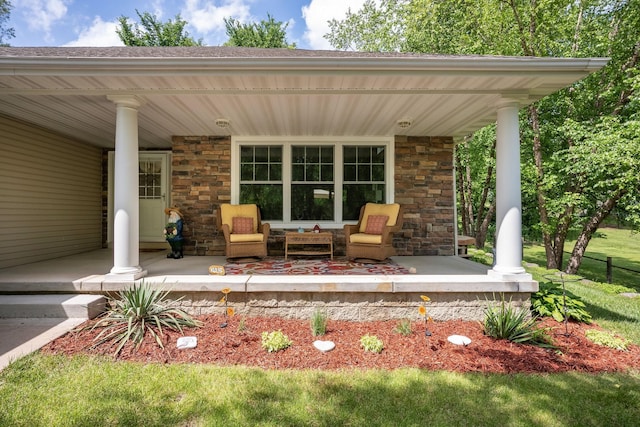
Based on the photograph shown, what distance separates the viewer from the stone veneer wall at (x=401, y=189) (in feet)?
19.9

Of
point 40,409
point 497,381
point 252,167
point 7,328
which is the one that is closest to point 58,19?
point 252,167

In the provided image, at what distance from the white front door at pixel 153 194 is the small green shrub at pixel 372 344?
549 centimetres

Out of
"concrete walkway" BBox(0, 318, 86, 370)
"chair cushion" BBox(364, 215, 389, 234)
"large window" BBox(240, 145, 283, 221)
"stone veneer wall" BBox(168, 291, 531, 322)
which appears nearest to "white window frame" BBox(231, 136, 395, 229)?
"large window" BBox(240, 145, 283, 221)

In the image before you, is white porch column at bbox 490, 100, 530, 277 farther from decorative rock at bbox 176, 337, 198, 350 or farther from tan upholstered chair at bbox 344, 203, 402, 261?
decorative rock at bbox 176, 337, 198, 350

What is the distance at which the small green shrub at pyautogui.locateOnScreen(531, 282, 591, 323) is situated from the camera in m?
3.56

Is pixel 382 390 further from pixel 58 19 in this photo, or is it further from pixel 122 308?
pixel 58 19

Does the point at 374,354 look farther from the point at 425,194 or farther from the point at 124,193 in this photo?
the point at 425,194

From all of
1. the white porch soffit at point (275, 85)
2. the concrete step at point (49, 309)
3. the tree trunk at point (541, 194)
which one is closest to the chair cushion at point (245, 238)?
the white porch soffit at point (275, 85)

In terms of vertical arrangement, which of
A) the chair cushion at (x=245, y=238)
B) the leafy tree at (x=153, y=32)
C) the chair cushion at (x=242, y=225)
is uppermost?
the leafy tree at (x=153, y=32)

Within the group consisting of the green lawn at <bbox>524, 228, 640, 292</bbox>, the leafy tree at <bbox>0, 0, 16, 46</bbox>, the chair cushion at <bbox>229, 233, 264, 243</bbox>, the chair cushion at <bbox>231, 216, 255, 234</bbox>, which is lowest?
the green lawn at <bbox>524, 228, 640, 292</bbox>

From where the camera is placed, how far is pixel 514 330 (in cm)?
311

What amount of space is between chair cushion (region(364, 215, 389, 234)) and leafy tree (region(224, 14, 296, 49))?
1430 cm

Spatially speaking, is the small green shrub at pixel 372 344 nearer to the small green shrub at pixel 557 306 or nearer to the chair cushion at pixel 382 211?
the small green shrub at pixel 557 306

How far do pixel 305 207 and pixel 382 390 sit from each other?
4232 millimetres
